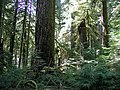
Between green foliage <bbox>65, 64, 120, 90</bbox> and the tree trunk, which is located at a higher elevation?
the tree trunk

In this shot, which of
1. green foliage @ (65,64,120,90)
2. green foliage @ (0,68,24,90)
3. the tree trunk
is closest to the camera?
green foliage @ (65,64,120,90)

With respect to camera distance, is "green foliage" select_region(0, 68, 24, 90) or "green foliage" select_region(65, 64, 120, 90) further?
"green foliage" select_region(0, 68, 24, 90)

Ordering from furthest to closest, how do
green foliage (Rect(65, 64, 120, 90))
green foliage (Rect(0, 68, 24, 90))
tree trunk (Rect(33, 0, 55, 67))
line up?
1. tree trunk (Rect(33, 0, 55, 67))
2. green foliage (Rect(0, 68, 24, 90))
3. green foliage (Rect(65, 64, 120, 90))

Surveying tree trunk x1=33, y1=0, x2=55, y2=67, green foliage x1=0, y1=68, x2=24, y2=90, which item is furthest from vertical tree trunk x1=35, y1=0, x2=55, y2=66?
green foliage x1=0, y1=68, x2=24, y2=90

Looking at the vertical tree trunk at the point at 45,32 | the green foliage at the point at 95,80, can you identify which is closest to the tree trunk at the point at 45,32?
the vertical tree trunk at the point at 45,32

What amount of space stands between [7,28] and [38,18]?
267 inches

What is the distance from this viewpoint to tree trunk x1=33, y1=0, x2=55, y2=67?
23.6 feet

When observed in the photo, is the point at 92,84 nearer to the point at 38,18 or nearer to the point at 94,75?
the point at 94,75

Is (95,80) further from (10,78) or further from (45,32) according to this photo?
(45,32)

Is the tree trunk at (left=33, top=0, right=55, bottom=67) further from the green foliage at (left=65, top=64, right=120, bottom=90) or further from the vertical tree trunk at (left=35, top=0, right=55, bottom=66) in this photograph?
the green foliage at (left=65, top=64, right=120, bottom=90)

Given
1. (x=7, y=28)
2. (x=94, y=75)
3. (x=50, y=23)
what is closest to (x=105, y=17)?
(x=7, y=28)

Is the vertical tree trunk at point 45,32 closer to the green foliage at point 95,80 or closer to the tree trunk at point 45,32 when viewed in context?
the tree trunk at point 45,32

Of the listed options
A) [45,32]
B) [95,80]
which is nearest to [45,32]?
[45,32]

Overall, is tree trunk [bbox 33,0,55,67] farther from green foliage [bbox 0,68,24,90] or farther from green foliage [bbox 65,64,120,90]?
green foliage [bbox 65,64,120,90]
